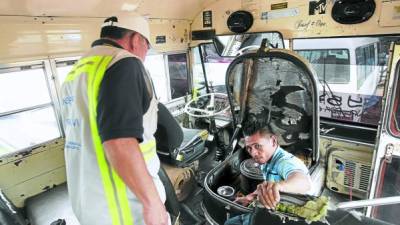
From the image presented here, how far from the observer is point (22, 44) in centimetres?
274

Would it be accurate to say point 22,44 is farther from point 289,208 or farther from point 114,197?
point 289,208

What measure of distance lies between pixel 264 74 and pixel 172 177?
5.46 ft

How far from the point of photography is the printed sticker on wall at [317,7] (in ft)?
10.5

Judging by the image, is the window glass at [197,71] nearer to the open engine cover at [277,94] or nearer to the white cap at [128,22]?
the open engine cover at [277,94]

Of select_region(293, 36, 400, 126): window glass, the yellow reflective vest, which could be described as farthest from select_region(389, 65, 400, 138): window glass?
the yellow reflective vest

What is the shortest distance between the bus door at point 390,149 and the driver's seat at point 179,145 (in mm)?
1978

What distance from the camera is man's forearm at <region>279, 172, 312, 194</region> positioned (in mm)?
1663

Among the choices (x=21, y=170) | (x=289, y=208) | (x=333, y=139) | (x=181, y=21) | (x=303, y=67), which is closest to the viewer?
(x=289, y=208)

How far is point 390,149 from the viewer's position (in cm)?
256

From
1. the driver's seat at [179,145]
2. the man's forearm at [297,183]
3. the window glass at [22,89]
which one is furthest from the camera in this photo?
the window glass at [22,89]

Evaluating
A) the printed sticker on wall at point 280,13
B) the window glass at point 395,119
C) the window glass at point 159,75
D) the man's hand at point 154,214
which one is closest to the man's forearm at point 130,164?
the man's hand at point 154,214

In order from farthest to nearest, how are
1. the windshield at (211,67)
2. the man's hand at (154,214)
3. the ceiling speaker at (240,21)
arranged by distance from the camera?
the windshield at (211,67) < the ceiling speaker at (240,21) < the man's hand at (154,214)

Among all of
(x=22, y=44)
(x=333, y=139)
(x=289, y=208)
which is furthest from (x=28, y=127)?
(x=333, y=139)

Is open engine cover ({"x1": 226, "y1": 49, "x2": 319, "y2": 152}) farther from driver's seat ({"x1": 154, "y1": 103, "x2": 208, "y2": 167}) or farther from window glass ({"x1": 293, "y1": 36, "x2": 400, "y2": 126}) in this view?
window glass ({"x1": 293, "y1": 36, "x2": 400, "y2": 126})
